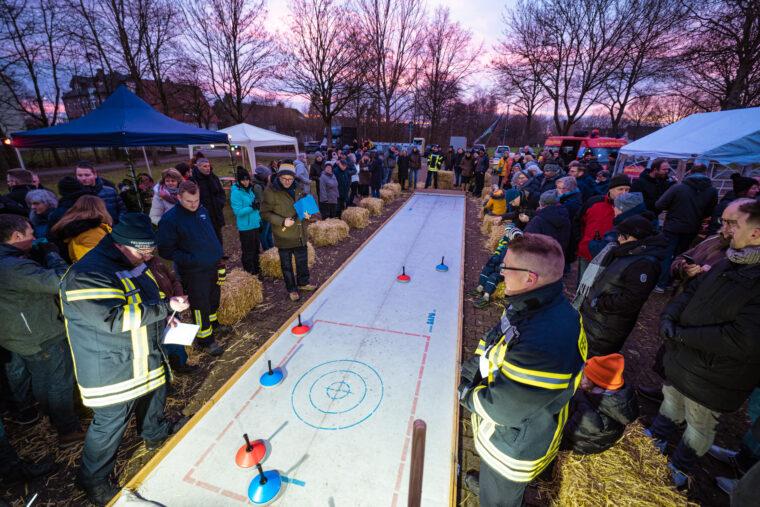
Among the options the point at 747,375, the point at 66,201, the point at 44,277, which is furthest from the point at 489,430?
the point at 66,201

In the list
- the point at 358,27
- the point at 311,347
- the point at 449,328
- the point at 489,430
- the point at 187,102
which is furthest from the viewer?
the point at 187,102

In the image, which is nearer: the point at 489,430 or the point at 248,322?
the point at 489,430

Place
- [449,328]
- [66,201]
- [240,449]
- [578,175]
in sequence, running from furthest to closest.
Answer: [578,175], [449,328], [66,201], [240,449]

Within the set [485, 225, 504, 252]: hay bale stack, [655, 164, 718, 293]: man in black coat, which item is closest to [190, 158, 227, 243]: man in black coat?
[485, 225, 504, 252]: hay bale stack

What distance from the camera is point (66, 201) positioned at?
3852 millimetres

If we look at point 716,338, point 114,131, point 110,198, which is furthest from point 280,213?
point 716,338

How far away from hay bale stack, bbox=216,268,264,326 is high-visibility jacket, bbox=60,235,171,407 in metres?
2.33

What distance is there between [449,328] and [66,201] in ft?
17.8

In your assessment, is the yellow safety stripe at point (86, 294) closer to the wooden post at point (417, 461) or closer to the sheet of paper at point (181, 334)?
the sheet of paper at point (181, 334)

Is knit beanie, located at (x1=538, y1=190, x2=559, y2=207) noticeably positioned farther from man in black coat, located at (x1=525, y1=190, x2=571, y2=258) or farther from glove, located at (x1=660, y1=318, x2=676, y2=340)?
glove, located at (x1=660, y1=318, x2=676, y2=340)

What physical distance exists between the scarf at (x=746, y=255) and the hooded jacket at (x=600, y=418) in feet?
3.97

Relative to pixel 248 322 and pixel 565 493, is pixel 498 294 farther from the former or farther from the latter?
pixel 248 322

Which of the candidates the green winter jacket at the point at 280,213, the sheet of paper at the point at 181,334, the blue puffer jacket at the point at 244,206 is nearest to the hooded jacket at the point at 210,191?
the blue puffer jacket at the point at 244,206

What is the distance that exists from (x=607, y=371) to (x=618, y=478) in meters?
0.75
